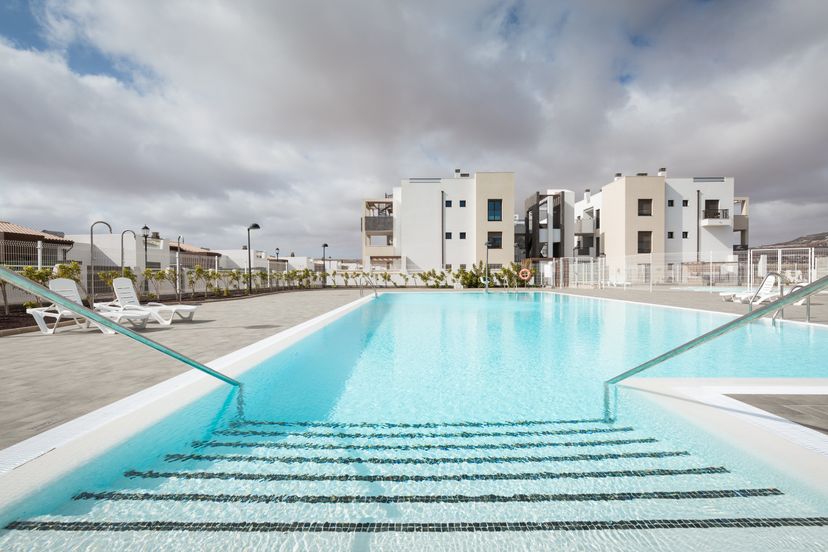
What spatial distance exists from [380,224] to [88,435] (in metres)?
33.9

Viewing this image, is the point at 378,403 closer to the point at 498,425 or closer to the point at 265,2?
the point at 498,425

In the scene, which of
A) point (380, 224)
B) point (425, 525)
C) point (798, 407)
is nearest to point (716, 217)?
point (380, 224)

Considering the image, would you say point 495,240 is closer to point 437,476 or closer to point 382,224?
point 382,224

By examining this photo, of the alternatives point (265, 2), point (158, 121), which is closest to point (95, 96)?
point (158, 121)

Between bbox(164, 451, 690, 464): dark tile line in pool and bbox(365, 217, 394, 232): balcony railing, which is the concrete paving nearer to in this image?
bbox(164, 451, 690, 464): dark tile line in pool

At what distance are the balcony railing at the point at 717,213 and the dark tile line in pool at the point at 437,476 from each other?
43642mm

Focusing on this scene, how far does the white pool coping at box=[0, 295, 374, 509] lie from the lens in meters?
2.09

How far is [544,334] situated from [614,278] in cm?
2283

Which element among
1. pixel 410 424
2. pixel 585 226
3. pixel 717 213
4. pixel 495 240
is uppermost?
pixel 717 213

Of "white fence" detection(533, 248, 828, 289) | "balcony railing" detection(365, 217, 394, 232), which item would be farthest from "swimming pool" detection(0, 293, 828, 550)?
"balcony railing" detection(365, 217, 394, 232)

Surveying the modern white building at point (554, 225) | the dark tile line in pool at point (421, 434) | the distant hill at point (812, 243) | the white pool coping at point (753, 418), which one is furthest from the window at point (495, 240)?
the dark tile line in pool at point (421, 434)

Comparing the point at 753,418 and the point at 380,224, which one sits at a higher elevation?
the point at 380,224

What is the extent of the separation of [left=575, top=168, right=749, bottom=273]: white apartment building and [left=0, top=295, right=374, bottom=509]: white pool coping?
3724 centimetres

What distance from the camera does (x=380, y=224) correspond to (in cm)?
3581
